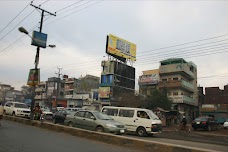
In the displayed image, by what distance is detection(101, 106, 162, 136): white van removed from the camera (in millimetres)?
16797

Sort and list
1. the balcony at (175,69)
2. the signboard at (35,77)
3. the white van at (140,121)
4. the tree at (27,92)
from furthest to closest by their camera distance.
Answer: the tree at (27,92), the balcony at (175,69), the signboard at (35,77), the white van at (140,121)

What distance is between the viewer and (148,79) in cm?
5306

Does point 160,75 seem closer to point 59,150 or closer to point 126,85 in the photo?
point 126,85

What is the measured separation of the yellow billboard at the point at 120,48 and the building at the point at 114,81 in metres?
2.24

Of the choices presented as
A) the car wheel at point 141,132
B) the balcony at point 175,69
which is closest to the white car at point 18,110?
the car wheel at point 141,132

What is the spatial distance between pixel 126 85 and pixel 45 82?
4165cm

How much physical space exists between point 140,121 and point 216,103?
4337 cm

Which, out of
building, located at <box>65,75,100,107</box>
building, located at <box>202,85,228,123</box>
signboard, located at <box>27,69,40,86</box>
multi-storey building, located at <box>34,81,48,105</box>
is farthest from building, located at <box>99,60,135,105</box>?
multi-storey building, located at <box>34,81,48,105</box>

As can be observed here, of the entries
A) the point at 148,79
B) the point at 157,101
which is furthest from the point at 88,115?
the point at 148,79

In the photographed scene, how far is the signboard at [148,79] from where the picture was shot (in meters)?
52.2

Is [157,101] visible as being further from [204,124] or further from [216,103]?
[216,103]

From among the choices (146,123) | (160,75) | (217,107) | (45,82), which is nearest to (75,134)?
(146,123)

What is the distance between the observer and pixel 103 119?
47.9 feet

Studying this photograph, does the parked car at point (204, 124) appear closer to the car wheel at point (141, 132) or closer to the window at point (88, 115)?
the car wheel at point (141, 132)
